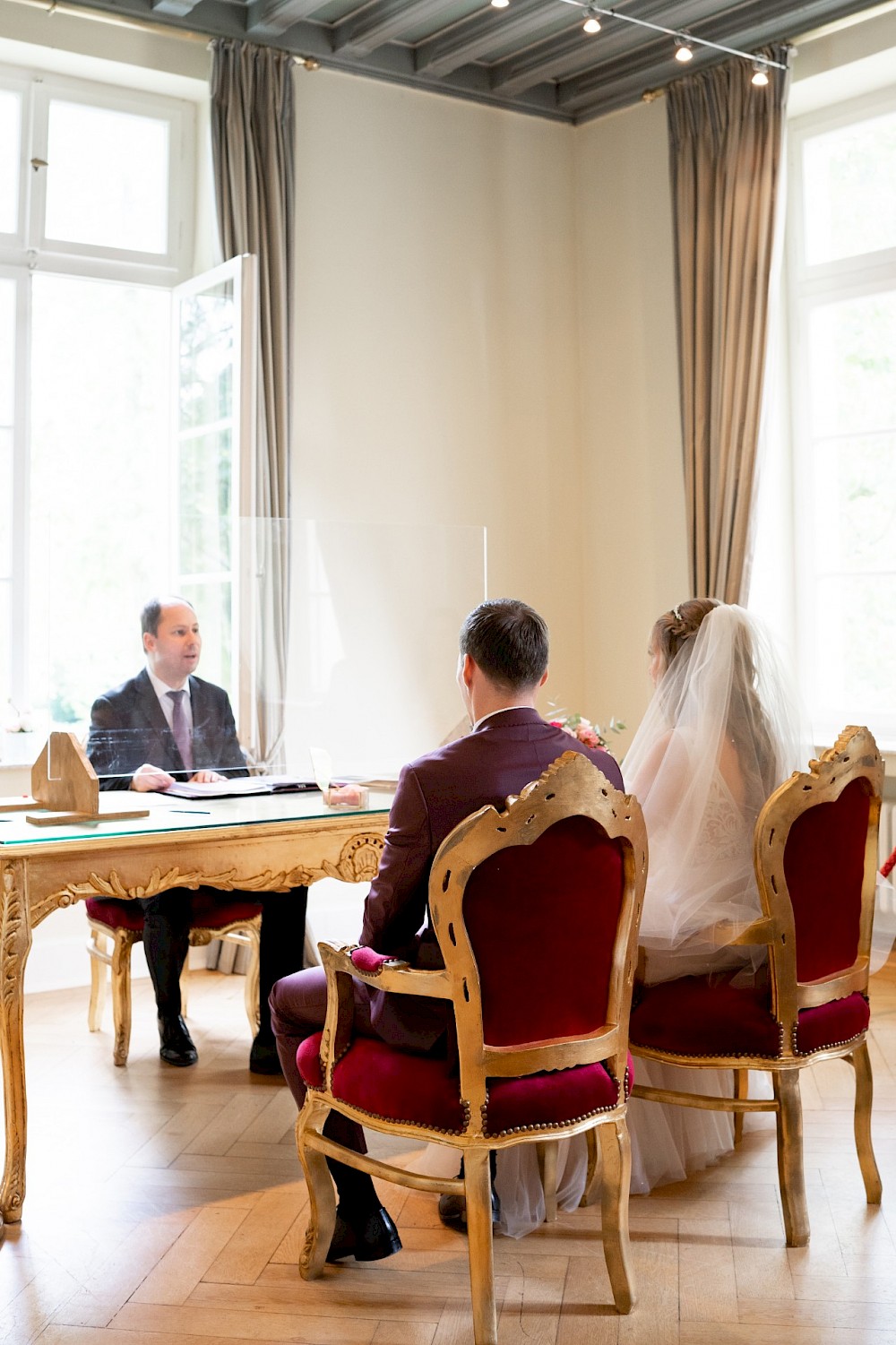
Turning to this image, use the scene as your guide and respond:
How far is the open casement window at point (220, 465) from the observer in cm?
505

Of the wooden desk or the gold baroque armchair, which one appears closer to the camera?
the wooden desk

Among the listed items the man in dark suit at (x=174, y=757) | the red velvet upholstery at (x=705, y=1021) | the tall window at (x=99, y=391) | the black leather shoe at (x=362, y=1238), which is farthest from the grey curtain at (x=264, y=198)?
the black leather shoe at (x=362, y=1238)

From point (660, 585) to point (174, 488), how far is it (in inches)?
92.7

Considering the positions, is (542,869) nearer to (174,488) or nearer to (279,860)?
(279,860)

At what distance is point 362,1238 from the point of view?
2.76 meters

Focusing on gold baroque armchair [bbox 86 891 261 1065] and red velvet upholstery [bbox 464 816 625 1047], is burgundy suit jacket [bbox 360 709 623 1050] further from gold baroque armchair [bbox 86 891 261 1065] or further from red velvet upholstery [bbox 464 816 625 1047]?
gold baroque armchair [bbox 86 891 261 1065]

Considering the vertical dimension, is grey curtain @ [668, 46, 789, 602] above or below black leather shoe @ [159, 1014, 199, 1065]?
above

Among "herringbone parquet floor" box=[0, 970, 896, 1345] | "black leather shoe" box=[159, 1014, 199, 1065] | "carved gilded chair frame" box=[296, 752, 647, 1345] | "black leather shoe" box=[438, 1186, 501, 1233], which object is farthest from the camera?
"black leather shoe" box=[159, 1014, 199, 1065]

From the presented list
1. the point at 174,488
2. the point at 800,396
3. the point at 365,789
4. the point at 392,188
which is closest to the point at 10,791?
the point at 174,488

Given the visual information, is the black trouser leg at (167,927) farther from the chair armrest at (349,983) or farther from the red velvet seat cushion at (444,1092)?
the red velvet seat cushion at (444,1092)

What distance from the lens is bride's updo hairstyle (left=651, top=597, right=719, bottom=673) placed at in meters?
3.17

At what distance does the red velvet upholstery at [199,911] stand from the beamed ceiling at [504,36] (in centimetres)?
357

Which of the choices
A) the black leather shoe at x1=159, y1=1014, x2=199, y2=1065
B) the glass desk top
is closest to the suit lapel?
the glass desk top

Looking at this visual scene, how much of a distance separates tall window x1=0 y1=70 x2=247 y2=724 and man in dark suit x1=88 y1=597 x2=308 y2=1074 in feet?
1.54
